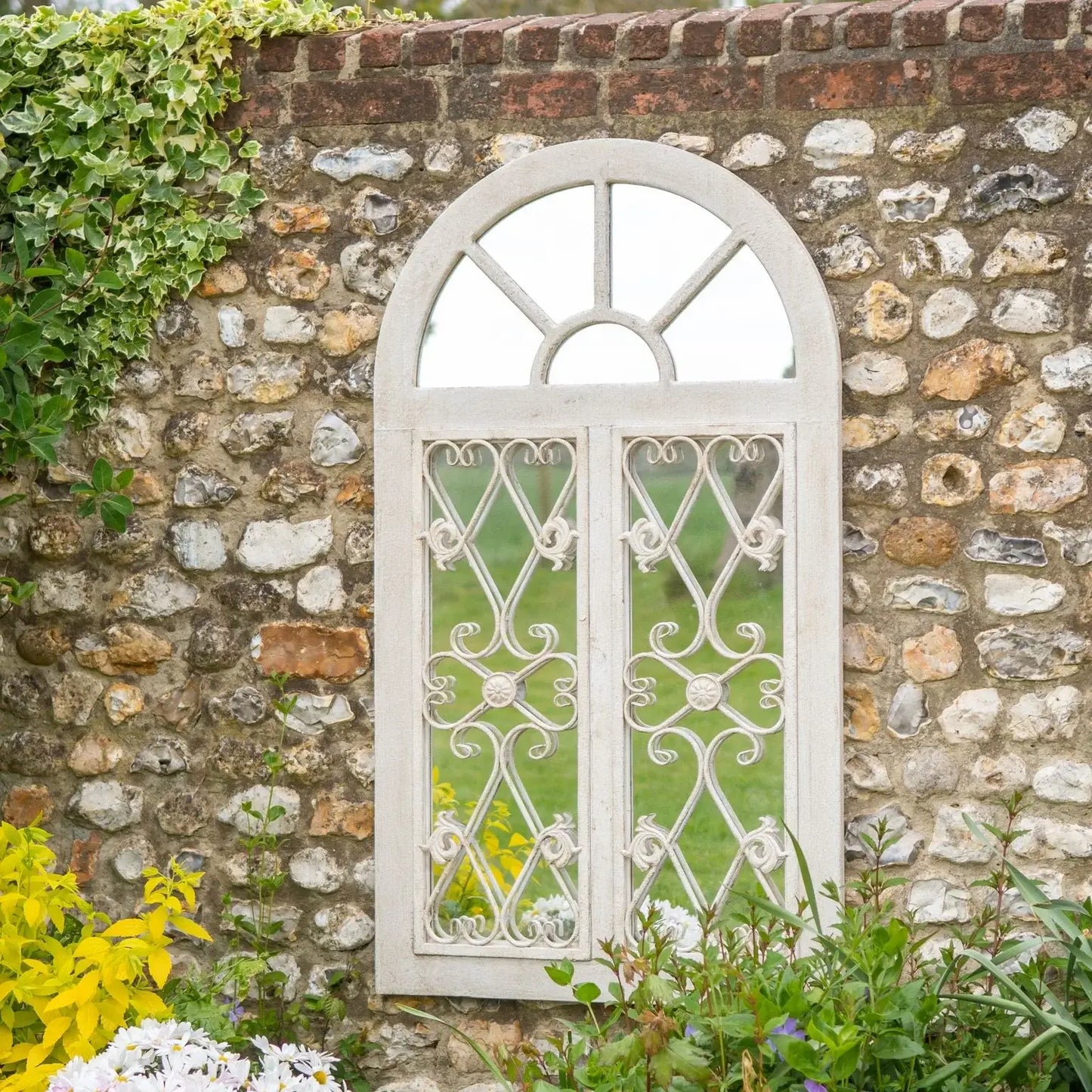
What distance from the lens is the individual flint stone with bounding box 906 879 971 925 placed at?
310 cm

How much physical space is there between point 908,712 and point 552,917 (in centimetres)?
101

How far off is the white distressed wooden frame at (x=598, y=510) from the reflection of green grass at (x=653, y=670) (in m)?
0.07

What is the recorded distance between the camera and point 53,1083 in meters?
2.50

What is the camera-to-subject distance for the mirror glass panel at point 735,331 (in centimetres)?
322

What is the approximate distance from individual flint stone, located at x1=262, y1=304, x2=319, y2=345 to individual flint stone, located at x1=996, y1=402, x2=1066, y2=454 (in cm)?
168

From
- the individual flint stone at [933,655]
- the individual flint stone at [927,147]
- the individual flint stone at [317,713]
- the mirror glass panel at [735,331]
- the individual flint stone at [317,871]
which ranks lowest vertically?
the individual flint stone at [317,871]

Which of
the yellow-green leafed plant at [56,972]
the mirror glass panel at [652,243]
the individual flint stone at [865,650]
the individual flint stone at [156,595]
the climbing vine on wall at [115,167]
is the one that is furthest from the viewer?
the individual flint stone at [156,595]

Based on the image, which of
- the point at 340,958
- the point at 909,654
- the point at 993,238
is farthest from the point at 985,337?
the point at 340,958

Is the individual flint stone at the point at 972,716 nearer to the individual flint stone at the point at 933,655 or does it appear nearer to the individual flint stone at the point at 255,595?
the individual flint stone at the point at 933,655

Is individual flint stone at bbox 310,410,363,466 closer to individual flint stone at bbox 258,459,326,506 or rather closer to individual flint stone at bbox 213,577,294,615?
individual flint stone at bbox 258,459,326,506

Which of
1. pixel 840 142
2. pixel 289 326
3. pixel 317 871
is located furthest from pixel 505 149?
pixel 317 871

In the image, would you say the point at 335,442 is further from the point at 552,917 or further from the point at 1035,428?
the point at 1035,428

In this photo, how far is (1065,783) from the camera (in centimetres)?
307

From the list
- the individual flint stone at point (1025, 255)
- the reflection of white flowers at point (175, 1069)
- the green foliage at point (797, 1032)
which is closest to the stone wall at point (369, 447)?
the individual flint stone at point (1025, 255)
